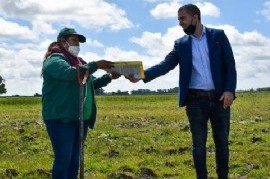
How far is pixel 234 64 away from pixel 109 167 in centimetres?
465

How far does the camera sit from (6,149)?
49.3ft

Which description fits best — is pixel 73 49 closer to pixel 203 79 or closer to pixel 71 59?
pixel 71 59

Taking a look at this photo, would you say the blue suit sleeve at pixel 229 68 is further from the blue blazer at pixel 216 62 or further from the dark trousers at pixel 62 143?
the dark trousers at pixel 62 143

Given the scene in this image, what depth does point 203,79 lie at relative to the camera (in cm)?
751

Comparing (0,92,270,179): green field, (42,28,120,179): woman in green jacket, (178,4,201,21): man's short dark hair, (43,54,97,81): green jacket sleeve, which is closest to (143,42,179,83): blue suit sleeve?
(178,4,201,21): man's short dark hair

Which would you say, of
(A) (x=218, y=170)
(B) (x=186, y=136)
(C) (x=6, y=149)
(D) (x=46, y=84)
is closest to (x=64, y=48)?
(D) (x=46, y=84)

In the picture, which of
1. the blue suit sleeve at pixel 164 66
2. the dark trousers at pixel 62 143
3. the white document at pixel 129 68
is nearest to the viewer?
the dark trousers at pixel 62 143

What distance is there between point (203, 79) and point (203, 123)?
59 centimetres

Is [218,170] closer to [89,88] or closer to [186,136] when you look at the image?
[89,88]

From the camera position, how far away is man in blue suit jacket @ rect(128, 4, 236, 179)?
7480 millimetres

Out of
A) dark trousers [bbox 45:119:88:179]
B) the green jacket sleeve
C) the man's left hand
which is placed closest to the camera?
the green jacket sleeve

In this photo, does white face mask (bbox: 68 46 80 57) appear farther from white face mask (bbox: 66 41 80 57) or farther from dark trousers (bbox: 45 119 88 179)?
dark trousers (bbox: 45 119 88 179)

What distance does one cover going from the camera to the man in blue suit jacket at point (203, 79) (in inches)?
295

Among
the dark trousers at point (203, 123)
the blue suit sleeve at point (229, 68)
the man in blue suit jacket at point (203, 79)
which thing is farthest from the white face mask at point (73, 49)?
the blue suit sleeve at point (229, 68)
